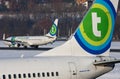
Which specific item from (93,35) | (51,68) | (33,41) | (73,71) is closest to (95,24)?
(93,35)

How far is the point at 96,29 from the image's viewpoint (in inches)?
930

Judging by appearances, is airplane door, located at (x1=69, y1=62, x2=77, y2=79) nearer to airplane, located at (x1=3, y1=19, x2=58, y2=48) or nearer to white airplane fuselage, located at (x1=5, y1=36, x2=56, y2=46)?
airplane, located at (x1=3, y1=19, x2=58, y2=48)

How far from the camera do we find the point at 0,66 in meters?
21.3

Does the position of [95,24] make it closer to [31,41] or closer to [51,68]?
[51,68]

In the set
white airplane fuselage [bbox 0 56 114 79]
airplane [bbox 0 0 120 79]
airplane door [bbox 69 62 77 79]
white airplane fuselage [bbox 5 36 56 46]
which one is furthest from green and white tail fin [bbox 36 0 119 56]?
white airplane fuselage [bbox 5 36 56 46]

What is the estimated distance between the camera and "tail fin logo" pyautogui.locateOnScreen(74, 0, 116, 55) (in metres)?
23.5

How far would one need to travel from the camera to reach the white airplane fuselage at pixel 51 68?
844 inches

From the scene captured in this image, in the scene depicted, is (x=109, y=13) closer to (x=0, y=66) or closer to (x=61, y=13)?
(x=0, y=66)

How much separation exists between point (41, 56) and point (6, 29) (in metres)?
92.9

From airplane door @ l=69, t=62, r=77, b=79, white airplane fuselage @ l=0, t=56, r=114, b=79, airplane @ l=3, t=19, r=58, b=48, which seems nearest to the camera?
white airplane fuselage @ l=0, t=56, r=114, b=79

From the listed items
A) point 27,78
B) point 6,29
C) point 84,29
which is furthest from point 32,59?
point 6,29

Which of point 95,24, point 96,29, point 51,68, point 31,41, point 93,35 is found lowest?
point 31,41

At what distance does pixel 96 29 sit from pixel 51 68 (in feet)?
8.78

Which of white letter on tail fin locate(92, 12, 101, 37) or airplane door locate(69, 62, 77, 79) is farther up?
white letter on tail fin locate(92, 12, 101, 37)
